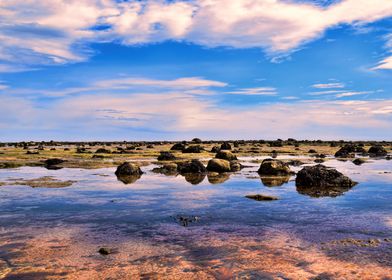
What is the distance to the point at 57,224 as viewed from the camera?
1452 cm

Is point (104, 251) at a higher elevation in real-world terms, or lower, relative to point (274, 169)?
lower

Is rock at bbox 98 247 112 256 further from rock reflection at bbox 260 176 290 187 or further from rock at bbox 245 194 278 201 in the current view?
rock reflection at bbox 260 176 290 187

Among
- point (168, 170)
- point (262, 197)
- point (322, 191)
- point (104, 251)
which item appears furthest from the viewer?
point (168, 170)

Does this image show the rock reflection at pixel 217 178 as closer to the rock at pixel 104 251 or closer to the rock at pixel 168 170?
the rock at pixel 168 170

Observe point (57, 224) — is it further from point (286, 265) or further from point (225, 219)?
point (286, 265)

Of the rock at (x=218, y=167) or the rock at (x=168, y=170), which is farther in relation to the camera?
the rock at (x=218, y=167)

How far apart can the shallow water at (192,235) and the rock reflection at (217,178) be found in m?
5.25

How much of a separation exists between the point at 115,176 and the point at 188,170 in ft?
21.2

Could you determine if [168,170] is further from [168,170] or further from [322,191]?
[322,191]

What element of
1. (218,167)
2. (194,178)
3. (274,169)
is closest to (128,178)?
(194,178)

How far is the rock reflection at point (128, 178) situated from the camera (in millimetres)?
27962

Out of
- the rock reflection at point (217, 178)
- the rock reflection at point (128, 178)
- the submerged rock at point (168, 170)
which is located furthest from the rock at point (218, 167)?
the rock reflection at point (128, 178)

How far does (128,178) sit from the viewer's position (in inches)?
1189

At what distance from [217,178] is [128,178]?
6903 mm
